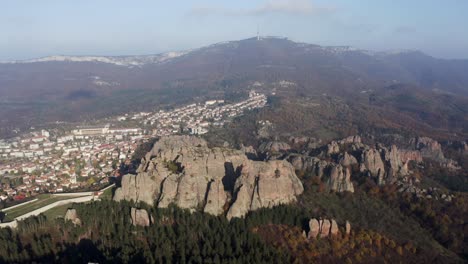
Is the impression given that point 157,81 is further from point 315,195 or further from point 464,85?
point 315,195

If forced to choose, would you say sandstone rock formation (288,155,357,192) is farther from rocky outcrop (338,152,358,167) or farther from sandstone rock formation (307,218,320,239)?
sandstone rock formation (307,218,320,239)

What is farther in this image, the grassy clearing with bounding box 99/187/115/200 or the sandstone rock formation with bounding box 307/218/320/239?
the grassy clearing with bounding box 99/187/115/200

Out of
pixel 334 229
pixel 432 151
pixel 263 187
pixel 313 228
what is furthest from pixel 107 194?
pixel 432 151

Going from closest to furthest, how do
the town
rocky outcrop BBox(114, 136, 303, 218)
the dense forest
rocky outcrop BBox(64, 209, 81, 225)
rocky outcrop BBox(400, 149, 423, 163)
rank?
1. the dense forest
2. rocky outcrop BBox(64, 209, 81, 225)
3. rocky outcrop BBox(114, 136, 303, 218)
4. the town
5. rocky outcrop BBox(400, 149, 423, 163)

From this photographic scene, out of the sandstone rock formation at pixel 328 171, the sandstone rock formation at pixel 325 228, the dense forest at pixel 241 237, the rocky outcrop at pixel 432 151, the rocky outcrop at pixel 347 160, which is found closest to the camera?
the dense forest at pixel 241 237

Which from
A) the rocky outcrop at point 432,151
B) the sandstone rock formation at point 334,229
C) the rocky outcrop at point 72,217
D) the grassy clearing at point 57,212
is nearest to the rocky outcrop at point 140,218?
the rocky outcrop at point 72,217

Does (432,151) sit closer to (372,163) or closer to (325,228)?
(372,163)

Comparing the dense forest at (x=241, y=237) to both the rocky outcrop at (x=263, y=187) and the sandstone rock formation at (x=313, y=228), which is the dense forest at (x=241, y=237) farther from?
the rocky outcrop at (x=263, y=187)

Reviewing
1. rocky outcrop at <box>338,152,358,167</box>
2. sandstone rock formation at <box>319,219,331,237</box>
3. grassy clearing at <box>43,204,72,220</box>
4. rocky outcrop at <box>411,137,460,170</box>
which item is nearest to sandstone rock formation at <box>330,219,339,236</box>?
sandstone rock formation at <box>319,219,331,237</box>
